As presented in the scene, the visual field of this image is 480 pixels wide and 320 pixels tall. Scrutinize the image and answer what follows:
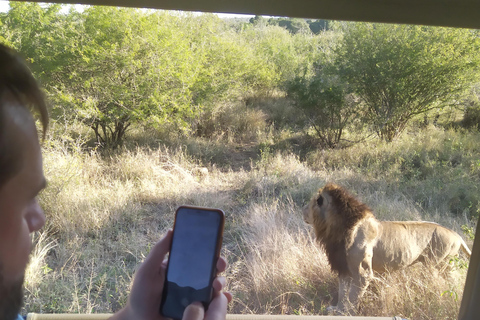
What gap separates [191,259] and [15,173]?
44cm

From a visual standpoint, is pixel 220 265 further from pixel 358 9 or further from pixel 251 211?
pixel 251 211

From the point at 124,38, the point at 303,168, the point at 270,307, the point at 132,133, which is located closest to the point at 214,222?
the point at 270,307

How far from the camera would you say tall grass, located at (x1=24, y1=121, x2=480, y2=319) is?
2195 millimetres

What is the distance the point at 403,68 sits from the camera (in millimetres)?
5941

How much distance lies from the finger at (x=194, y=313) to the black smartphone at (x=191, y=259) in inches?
2.4

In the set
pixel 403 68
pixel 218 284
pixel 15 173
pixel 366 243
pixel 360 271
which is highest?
pixel 403 68

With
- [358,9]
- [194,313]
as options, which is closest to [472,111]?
[358,9]

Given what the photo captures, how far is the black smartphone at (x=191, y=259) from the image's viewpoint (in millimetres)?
810

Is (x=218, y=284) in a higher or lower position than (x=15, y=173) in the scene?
lower

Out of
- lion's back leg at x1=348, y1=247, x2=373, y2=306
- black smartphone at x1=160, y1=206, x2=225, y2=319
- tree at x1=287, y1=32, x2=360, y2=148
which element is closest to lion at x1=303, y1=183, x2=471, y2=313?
lion's back leg at x1=348, y1=247, x2=373, y2=306

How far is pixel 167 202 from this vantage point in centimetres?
376

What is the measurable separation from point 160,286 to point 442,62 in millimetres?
6240

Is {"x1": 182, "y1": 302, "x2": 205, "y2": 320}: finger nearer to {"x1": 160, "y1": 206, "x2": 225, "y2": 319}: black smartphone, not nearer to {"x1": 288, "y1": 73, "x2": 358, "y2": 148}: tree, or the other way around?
{"x1": 160, "y1": 206, "x2": 225, "y2": 319}: black smartphone

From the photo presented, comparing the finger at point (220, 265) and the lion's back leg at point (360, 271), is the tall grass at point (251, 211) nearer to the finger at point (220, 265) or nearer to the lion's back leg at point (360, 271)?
the lion's back leg at point (360, 271)
